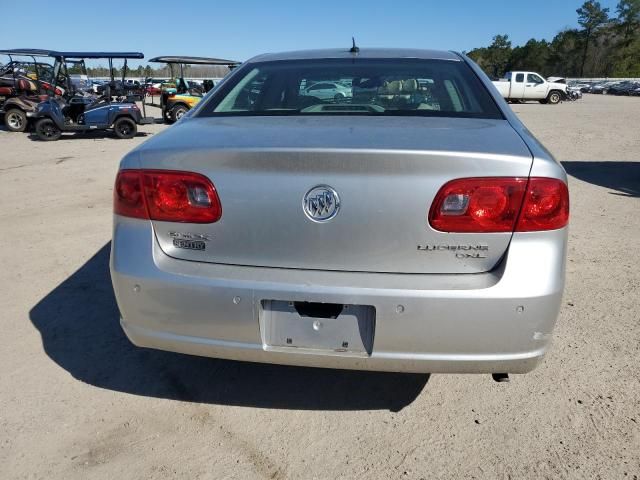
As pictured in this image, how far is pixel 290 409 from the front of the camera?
7.97 ft

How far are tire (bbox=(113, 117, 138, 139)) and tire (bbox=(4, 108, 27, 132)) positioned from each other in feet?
12.2

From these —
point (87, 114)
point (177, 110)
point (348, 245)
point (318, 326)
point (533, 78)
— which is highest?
point (533, 78)

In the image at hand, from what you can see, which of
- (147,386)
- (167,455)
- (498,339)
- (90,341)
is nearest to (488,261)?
(498,339)

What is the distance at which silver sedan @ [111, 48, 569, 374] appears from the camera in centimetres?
178

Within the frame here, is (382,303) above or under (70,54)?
under

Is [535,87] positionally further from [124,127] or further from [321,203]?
[321,203]

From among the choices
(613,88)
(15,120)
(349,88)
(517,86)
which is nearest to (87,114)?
(15,120)

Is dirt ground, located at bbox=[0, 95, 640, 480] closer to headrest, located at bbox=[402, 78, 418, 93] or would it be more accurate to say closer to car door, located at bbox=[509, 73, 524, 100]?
headrest, located at bbox=[402, 78, 418, 93]

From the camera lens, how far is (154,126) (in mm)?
17422

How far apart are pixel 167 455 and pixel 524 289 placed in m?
1.58

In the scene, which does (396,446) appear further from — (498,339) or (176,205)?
(176,205)

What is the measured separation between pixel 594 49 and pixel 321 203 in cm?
9882

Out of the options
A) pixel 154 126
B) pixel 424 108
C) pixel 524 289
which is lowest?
pixel 154 126

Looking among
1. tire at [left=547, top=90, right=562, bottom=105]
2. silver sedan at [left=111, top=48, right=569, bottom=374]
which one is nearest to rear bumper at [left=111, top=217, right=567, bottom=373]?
silver sedan at [left=111, top=48, right=569, bottom=374]
